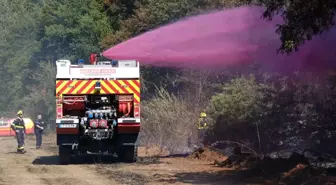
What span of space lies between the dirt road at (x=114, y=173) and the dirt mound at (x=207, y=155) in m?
0.36

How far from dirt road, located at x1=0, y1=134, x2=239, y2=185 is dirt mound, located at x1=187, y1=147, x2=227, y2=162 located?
0.36 meters

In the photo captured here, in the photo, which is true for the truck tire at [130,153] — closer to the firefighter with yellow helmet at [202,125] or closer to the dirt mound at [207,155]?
the dirt mound at [207,155]

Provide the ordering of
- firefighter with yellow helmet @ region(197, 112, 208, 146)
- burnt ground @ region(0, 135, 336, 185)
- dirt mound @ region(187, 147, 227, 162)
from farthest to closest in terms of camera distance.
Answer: firefighter with yellow helmet @ region(197, 112, 208, 146), dirt mound @ region(187, 147, 227, 162), burnt ground @ region(0, 135, 336, 185)

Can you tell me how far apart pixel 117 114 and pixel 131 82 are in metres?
1.00

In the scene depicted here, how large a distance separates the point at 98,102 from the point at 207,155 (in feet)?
11.7

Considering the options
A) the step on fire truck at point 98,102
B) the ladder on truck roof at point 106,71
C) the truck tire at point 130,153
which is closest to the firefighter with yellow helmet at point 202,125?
the truck tire at point 130,153

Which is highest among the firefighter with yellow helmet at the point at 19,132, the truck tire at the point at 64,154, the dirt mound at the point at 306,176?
the firefighter with yellow helmet at the point at 19,132

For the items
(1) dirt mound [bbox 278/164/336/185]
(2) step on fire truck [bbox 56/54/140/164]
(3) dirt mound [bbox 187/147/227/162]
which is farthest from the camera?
(3) dirt mound [bbox 187/147/227/162]

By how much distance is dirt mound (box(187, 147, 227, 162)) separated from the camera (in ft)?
62.8

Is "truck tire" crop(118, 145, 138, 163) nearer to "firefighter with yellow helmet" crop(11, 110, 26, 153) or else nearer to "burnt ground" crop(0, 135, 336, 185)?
"burnt ground" crop(0, 135, 336, 185)

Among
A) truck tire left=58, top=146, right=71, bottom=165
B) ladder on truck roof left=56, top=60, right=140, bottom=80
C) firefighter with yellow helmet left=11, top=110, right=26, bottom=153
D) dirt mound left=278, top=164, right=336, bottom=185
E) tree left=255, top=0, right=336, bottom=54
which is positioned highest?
tree left=255, top=0, right=336, bottom=54

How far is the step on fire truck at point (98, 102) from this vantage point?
1777 centimetres

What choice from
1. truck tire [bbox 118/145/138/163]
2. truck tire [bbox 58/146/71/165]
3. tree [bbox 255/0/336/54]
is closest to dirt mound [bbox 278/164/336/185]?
tree [bbox 255/0/336/54]

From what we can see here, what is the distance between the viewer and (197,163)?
18.4 m
